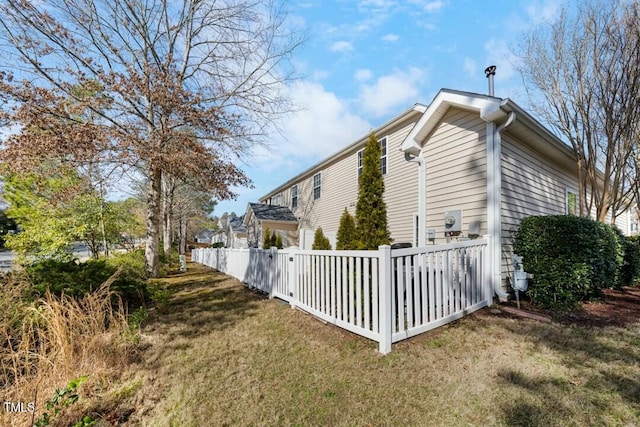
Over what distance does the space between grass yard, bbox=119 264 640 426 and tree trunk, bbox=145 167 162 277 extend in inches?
260

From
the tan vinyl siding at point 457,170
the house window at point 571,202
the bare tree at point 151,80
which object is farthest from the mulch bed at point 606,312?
the bare tree at point 151,80

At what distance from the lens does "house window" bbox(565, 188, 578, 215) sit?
26.3 feet

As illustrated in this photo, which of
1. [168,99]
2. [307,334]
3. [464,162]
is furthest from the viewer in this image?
[168,99]

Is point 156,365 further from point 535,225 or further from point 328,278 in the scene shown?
point 535,225

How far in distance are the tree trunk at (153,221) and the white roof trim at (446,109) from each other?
27.1 ft

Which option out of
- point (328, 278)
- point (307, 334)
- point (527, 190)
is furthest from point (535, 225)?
point (307, 334)

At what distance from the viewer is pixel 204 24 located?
10250 millimetres

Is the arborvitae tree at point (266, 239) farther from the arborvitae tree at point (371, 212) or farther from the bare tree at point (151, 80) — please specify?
the arborvitae tree at point (371, 212)

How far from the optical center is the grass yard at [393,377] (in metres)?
2.26

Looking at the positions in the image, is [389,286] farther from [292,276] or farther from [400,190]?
[400,190]

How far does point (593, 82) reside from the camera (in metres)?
7.25

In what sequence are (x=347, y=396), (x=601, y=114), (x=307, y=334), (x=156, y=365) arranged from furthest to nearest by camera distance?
(x=601, y=114) < (x=307, y=334) < (x=156, y=365) < (x=347, y=396)

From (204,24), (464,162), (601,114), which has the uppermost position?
(204,24)

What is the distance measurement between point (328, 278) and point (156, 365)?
7.94 ft
